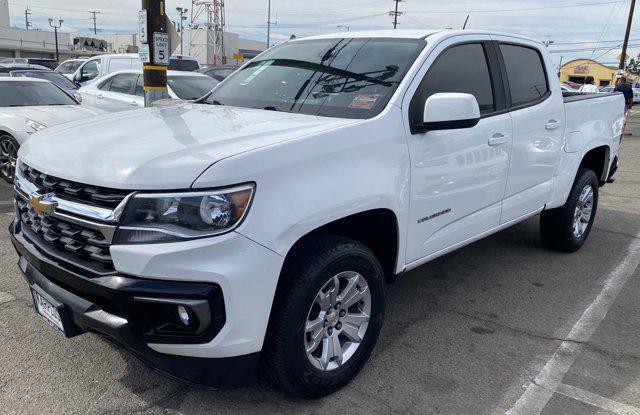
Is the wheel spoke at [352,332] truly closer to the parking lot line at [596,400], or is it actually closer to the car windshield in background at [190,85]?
the parking lot line at [596,400]

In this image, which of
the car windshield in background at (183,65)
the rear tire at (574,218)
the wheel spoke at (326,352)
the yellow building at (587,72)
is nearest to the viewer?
the wheel spoke at (326,352)

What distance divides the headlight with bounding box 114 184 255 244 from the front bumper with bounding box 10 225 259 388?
0.62ft

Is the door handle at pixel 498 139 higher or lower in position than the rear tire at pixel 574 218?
higher

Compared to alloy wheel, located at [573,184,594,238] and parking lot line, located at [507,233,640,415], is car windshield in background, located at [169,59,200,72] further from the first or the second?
parking lot line, located at [507,233,640,415]

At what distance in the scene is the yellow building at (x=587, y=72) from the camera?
222 feet

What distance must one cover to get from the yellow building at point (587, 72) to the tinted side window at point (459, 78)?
7047 cm

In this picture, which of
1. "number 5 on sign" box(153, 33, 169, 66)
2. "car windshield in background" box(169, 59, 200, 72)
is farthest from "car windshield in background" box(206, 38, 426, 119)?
"car windshield in background" box(169, 59, 200, 72)

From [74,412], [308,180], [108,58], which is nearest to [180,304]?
[308,180]

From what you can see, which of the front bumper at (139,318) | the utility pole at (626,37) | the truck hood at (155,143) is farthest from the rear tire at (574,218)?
the utility pole at (626,37)

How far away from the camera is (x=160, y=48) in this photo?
7926mm

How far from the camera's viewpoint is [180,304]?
221 centimetres

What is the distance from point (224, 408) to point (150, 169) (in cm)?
127

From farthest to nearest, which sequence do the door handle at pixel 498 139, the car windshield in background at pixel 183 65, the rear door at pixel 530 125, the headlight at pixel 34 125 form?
the car windshield in background at pixel 183 65 < the headlight at pixel 34 125 < the rear door at pixel 530 125 < the door handle at pixel 498 139

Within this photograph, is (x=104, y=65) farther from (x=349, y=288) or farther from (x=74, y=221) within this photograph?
(x=349, y=288)
